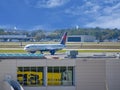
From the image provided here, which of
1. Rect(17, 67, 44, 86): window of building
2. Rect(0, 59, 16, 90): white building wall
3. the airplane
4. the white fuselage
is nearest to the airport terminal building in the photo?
Rect(17, 67, 44, 86): window of building

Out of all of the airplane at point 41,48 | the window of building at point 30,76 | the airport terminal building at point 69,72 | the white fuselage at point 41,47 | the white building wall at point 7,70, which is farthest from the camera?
the white fuselage at point 41,47

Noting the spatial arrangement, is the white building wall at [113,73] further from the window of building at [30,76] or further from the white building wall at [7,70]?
the white building wall at [7,70]

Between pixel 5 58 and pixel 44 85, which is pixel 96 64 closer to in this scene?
pixel 44 85

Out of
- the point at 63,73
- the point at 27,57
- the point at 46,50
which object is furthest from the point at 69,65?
the point at 46,50

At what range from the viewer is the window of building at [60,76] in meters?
63.4

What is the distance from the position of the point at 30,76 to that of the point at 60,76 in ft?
12.7

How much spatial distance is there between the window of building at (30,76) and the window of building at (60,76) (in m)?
1.08

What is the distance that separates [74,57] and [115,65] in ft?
19.2

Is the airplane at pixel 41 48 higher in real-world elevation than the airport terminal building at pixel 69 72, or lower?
higher

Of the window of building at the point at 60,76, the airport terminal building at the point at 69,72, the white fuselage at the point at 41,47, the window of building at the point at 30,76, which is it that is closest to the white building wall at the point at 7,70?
the airport terminal building at the point at 69,72

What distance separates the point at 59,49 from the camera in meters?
123

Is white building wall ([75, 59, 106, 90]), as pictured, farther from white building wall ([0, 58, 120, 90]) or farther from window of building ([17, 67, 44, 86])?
window of building ([17, 67, 44, 86])

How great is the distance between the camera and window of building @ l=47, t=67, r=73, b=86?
208ft

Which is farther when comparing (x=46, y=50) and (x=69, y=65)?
(x=46, y=50)
